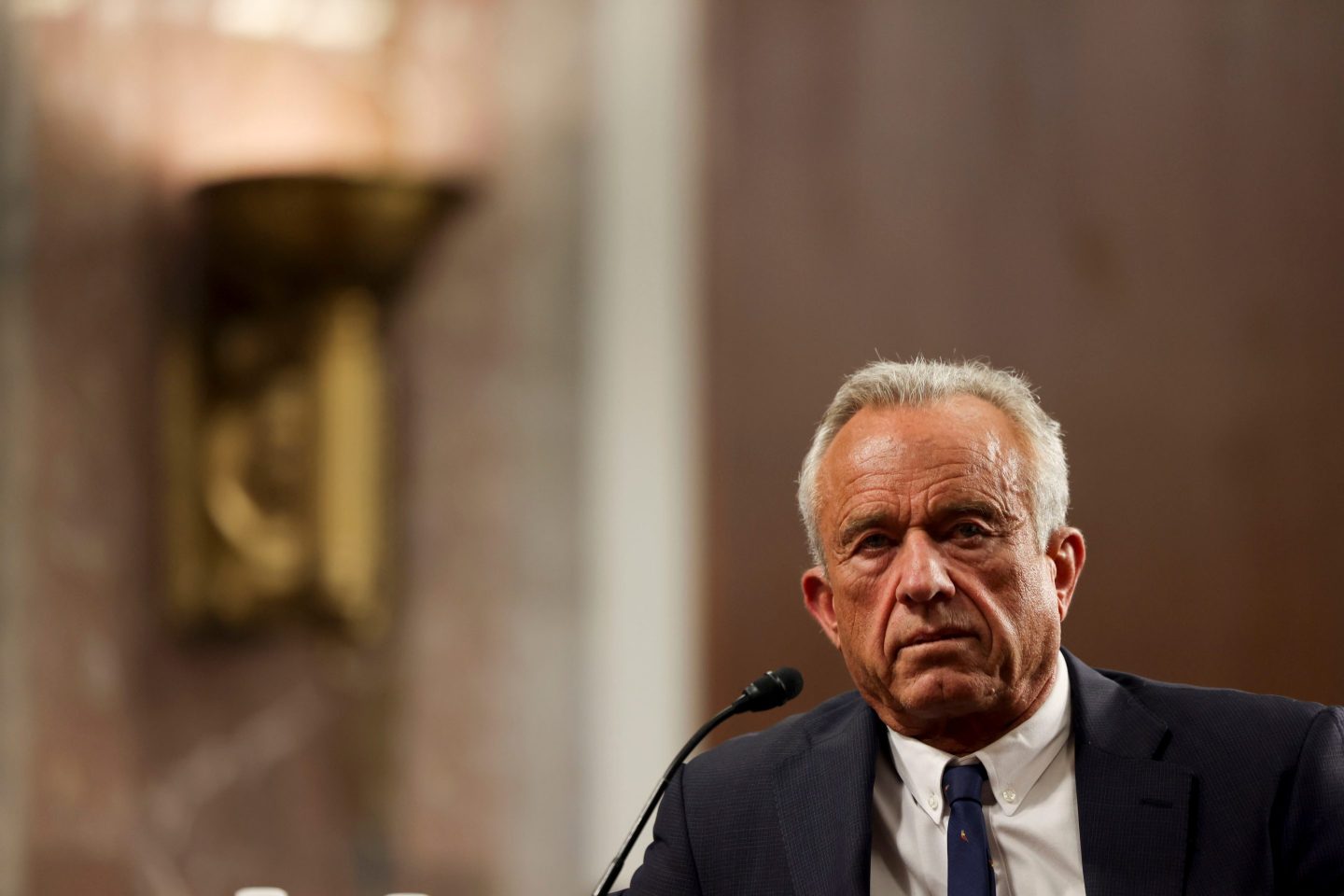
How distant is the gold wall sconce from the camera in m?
3.12

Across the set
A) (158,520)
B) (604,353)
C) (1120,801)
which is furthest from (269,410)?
(1120,801)

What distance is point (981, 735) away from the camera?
2.08 m

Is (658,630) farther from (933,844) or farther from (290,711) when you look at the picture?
(933,844)

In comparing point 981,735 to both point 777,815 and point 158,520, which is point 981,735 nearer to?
point 777,815

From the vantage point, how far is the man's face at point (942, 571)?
77.5 inches

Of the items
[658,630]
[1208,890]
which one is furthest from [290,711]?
[1208,890]

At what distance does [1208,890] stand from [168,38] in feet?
8.10

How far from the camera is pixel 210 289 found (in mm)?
3150

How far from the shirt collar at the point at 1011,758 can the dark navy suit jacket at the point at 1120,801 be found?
28 millimetres

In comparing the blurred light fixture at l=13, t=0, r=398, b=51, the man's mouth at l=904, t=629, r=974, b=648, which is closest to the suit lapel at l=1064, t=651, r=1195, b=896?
the man's mouth at l=904, t=629, r=974, b=648

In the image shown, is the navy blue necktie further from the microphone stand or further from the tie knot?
the microphone stand

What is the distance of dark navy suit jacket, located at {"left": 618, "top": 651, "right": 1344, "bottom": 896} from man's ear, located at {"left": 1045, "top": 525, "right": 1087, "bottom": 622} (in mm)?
104

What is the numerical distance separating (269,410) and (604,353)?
0.69 metres

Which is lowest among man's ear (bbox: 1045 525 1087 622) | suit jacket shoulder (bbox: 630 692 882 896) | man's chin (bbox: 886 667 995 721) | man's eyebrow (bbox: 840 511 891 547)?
suit jacket shoulder (bbox: 630 692 882 896)
